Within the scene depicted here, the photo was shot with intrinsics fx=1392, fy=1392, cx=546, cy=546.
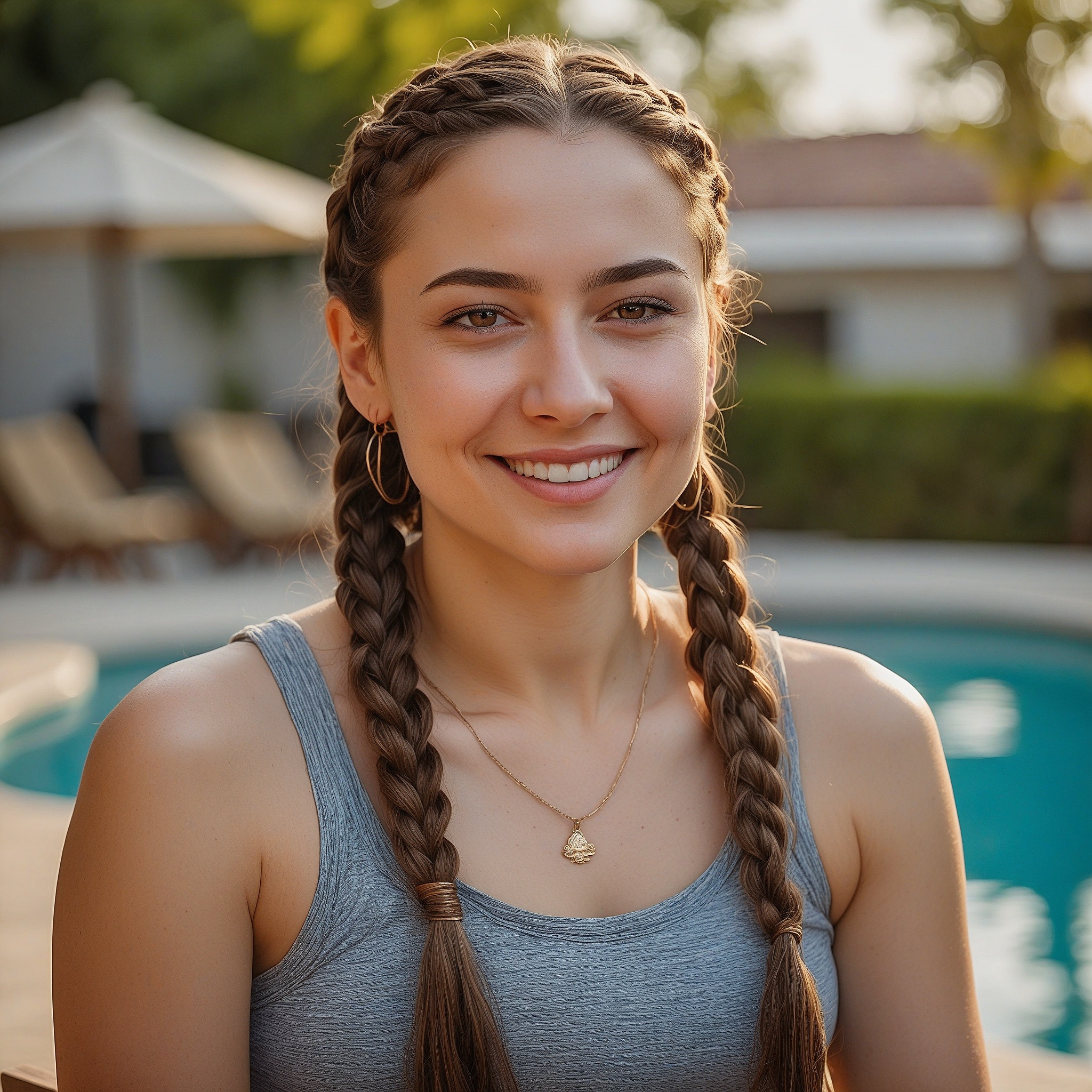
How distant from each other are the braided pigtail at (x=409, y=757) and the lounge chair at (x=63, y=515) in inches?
360

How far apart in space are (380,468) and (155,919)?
74 cm

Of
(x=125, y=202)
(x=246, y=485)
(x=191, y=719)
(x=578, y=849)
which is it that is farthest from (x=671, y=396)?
(x=246, y=485)

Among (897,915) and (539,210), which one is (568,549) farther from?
(897,915)

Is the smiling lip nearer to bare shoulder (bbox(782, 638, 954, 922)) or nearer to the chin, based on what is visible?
the chin

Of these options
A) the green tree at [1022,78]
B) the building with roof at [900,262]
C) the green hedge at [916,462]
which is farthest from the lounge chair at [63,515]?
the green tree at [1022,78]

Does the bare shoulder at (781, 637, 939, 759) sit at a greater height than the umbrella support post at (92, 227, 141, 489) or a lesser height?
lesser

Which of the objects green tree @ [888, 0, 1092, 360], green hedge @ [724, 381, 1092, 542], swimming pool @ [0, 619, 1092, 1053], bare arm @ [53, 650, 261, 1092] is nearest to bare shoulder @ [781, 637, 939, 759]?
bare arm @ [53, 650, 261, 1092]

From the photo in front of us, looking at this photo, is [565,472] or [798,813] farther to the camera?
[798,813]

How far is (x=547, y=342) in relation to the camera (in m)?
1.72

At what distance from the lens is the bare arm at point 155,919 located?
159 cm

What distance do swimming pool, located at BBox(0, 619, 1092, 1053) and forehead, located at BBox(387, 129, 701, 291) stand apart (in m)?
3.28

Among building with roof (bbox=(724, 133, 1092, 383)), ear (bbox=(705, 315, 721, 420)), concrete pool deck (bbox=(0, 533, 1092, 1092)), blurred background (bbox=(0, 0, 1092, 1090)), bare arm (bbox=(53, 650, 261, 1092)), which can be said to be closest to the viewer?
bare arm (bbox=(53, 650, 261, 1092))

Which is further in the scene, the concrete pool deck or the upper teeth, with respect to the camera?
the concrete pool deck

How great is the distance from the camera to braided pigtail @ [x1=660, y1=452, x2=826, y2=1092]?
1.71 m
